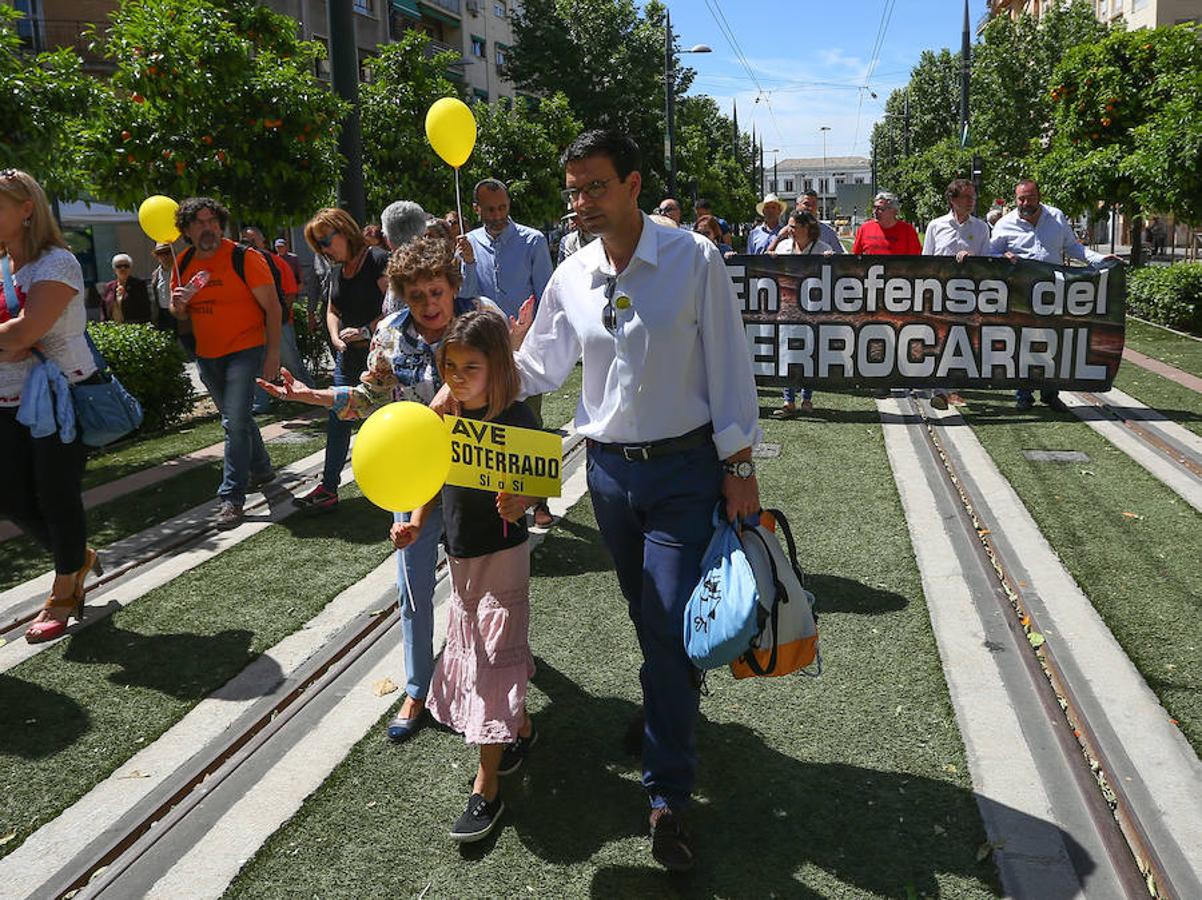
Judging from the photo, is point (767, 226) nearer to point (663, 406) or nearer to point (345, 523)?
point (345, 523)

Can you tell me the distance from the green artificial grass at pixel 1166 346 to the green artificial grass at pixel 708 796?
9334 mm

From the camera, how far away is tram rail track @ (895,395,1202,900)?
9.45 ft

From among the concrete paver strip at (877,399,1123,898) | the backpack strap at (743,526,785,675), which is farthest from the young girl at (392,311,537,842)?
the concrete paver strip at (877,399,1123,898)

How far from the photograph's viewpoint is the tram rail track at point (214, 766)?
3.06 meters

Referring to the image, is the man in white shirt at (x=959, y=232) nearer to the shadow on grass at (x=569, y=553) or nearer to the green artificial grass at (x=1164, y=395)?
the green artificial grass at (x=1164, y=395)

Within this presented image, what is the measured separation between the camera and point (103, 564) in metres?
6.01

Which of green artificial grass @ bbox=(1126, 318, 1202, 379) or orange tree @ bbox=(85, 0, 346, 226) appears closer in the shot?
orange tree @ bbox=(85, 0, 346, 226)

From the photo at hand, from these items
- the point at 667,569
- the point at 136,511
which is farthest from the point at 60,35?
the point at 667,569

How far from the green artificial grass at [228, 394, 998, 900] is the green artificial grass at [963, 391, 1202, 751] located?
0.86m

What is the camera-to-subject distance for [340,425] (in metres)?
6.76

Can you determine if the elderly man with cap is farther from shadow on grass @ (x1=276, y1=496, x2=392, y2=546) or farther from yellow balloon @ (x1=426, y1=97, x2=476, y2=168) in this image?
shadow on grass @ (x1=276, y1=496, x2=392, y2=546)

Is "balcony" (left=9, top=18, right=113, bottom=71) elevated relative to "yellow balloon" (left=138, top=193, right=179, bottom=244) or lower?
elevated

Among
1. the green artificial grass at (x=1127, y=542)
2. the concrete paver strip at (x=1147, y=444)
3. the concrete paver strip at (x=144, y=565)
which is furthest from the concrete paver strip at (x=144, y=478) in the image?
the concrete paver strip at (x=1147, y=444)

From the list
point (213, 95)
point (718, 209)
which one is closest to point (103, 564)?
point (213, 95)
